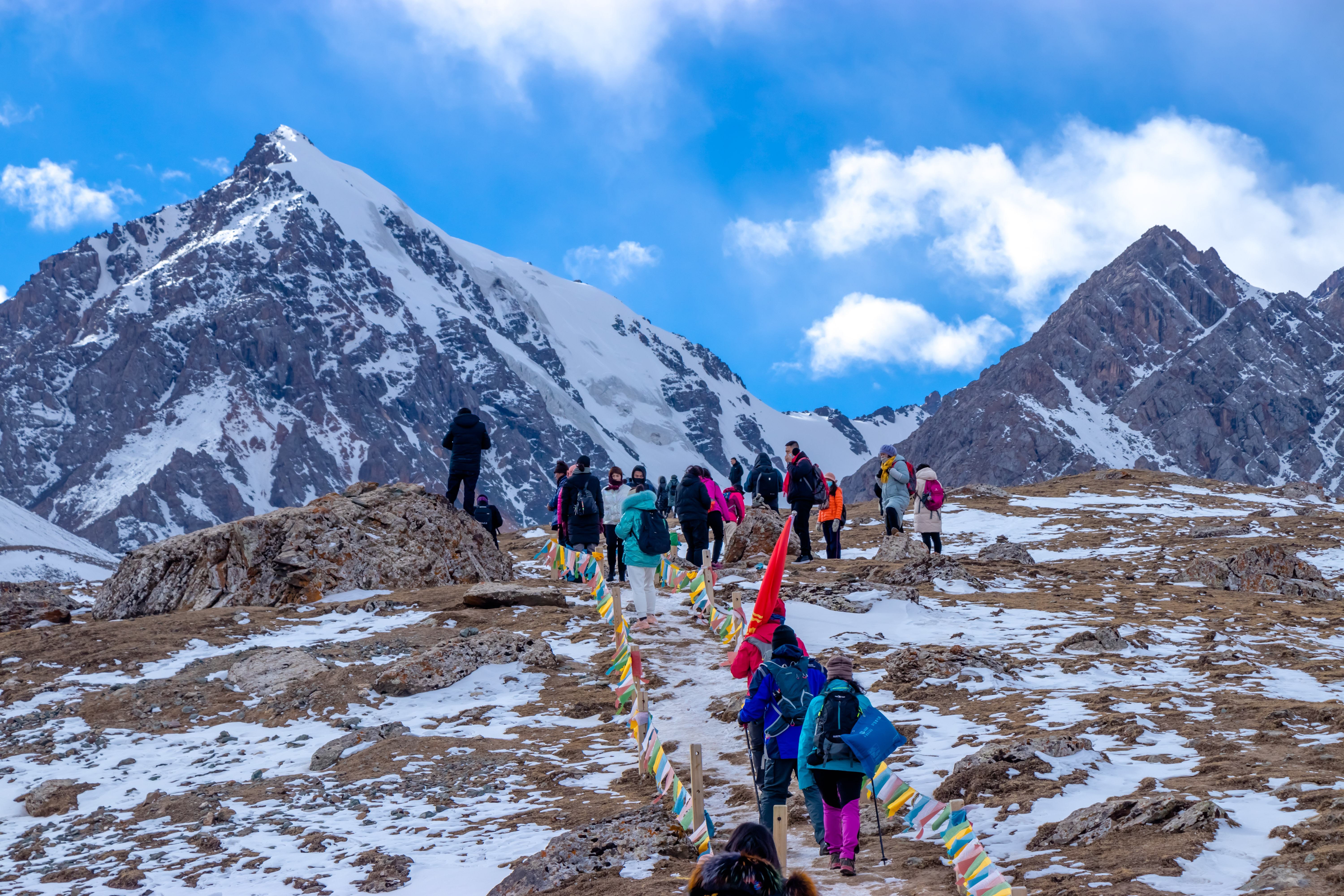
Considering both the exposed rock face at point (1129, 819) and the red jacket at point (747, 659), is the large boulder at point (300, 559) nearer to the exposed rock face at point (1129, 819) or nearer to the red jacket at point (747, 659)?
the red jacket at point (747, 659)

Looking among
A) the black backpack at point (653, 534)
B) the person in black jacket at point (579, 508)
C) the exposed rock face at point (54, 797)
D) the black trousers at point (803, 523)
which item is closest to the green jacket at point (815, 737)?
the black backpack at point (653, 534)

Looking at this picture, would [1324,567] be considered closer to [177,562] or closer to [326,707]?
[326,707]

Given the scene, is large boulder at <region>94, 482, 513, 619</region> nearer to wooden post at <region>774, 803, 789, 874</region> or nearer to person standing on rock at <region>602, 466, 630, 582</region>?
person standing on rock at <region>602, 466, 630, 582</region>

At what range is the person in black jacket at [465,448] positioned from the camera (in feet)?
68.3

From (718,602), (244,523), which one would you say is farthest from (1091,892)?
(244,523)

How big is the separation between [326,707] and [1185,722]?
10277mm

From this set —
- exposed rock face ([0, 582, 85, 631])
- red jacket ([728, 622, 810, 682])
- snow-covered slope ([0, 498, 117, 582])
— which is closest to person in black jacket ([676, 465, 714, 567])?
red jacket ([728, 622, 810, 682])

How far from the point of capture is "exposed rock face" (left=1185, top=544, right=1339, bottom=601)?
66.5ft

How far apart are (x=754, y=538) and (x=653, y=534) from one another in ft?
28.9

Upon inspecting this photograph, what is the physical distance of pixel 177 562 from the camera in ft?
62.5

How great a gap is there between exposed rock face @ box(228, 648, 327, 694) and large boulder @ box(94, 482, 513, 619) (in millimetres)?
3791

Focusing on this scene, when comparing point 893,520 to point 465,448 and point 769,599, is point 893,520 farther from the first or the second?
point 769,599

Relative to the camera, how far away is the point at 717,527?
19.8 meters

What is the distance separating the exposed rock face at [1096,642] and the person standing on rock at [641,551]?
6.10 metres
